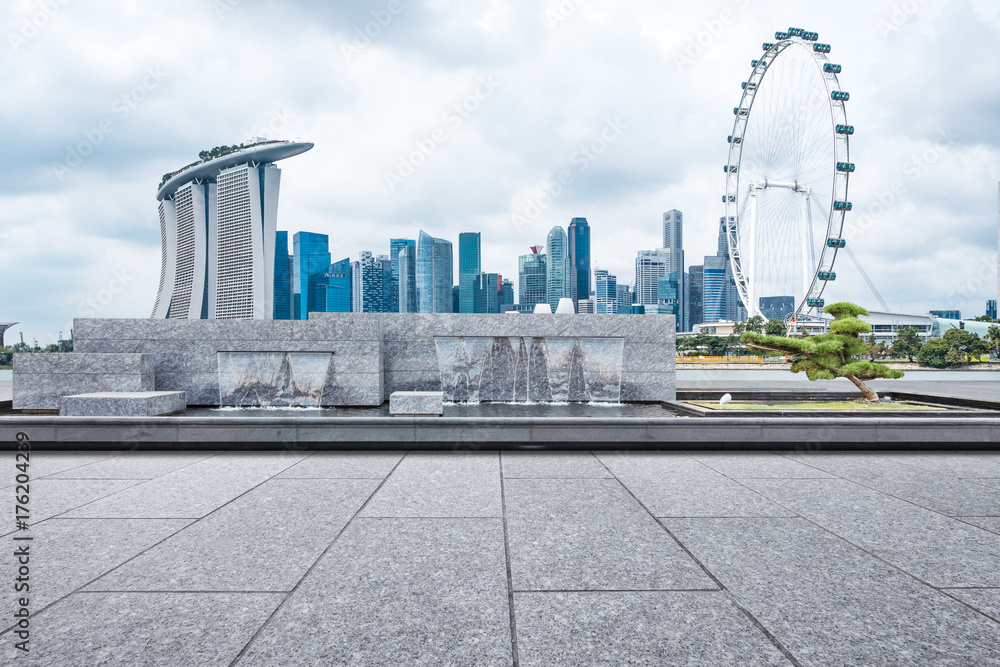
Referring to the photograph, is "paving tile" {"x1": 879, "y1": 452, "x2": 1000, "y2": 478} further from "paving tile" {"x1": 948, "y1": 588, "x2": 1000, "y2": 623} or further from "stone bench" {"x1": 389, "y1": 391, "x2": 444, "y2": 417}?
"stone bench" {"x1": 389, "y1": 391, "x2": 444, "y2": 417}

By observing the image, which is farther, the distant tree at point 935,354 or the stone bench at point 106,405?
the distant tree at point 935,354

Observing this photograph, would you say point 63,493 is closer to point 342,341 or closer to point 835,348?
point 342,341

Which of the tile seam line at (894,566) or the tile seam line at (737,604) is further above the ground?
the tile seam line at (737,604)

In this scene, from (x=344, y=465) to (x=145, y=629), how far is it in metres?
4.77

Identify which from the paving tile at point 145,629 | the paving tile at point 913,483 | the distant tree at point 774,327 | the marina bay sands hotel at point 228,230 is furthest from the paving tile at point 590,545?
the marina bay sands hotel at point 228,230

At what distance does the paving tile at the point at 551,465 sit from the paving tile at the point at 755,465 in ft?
5.67

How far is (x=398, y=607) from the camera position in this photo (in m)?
3.70

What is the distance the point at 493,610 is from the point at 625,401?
11.2 meters

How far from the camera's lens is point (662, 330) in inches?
571

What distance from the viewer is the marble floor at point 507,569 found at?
327 centimetres

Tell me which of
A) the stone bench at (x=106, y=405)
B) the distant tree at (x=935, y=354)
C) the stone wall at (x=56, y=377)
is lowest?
the distant tree at (x=935, y=354)

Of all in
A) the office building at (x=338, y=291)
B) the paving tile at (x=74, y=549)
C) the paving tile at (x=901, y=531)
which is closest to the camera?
the paving tile at (x=74, y=549)

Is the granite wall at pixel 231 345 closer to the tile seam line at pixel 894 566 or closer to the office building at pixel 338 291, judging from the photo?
the tile seam line at pixel 894 566

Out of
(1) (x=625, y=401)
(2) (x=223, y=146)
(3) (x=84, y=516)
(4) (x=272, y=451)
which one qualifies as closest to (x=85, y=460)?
(4) (x=272, y=451)
